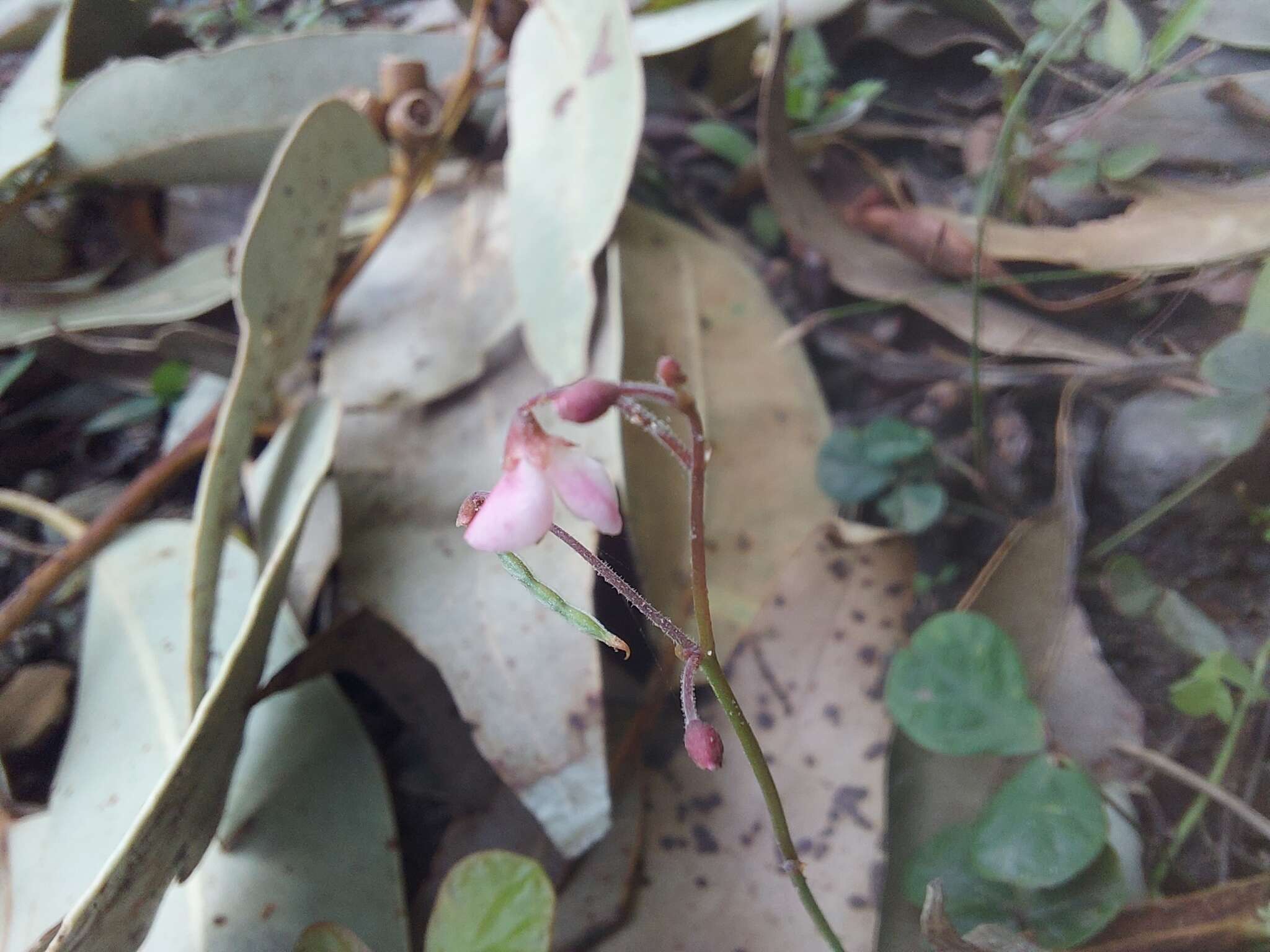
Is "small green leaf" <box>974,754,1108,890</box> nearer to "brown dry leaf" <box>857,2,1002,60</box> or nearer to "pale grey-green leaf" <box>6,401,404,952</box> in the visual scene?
"pale grey-green leaf" <box>6,401,404,952</box>

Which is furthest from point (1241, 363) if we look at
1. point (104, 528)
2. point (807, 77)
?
point (104, 528)

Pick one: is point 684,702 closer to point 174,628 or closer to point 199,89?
point 174,628

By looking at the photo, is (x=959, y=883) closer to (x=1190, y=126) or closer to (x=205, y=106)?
(x=1190, y=126)

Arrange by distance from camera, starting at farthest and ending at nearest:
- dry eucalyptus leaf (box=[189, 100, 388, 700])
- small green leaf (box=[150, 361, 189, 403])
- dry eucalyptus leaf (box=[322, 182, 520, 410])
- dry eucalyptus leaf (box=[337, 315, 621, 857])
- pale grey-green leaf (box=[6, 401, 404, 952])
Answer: small green leaf (box=[150, 361, 189, 403]) < dry eucalyptus leaf (box=[322, 182, 520, 410]) < dry eucalyptus leaf (box=[189, 100, 388, 700]) < dry eucalyptus leaf (box=[337, 315, 621, 857]) < pale grey-green leaf (box=[6, 401, 404, 952])

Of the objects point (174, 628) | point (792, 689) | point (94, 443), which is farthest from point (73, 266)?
point (792, 689)

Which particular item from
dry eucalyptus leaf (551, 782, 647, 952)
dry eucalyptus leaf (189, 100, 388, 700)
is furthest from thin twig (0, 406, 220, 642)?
dry eucalyptus leaf (551, 782, 647, 952)

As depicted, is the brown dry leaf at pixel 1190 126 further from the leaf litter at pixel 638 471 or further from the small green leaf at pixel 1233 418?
the small green leaf at pixel 1233 418
